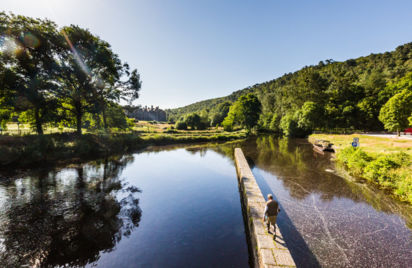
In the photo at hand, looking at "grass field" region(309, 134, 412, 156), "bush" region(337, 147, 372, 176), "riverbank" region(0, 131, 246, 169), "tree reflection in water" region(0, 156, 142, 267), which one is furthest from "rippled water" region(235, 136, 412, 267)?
"riverbank" region(0, 131, 246, 169)

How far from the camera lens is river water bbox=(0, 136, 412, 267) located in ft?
20.7

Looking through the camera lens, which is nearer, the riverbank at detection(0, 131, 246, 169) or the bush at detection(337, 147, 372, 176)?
the bush at detection(337, 147, 372, 176)

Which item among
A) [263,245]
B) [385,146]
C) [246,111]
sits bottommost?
[263,245]

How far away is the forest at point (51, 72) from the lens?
1898 centimetres

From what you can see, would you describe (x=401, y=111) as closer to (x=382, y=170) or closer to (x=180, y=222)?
(x=382, y=170)

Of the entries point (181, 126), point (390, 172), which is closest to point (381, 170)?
point (390, 172)

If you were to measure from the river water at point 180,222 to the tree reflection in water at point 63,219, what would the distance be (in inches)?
1.8

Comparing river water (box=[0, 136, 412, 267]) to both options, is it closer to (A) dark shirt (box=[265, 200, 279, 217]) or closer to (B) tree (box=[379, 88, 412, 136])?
(A) dark shirt (box=[265, 200, 279, 217])

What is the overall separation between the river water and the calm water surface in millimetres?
44

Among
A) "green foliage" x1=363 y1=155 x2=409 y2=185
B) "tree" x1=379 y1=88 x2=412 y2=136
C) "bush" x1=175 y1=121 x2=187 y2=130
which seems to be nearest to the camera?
"green foliage" x1=363 y1=155 x2=409 y2=185

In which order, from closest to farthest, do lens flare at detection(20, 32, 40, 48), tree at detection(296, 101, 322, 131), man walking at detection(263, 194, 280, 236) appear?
man walking at detection(263, 194, 280, 236) < lens flare at detection(20, 32, 40, 48) < tree at detection(296, 101, 322, 131)

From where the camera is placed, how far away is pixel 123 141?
30703mm

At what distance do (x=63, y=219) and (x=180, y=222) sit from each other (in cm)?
630

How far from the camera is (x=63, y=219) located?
8.58m
